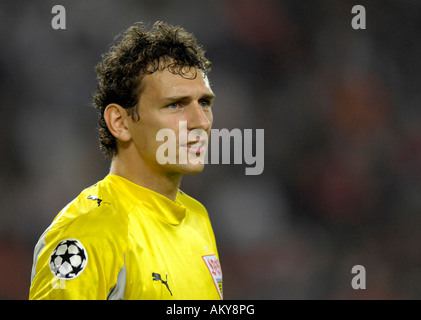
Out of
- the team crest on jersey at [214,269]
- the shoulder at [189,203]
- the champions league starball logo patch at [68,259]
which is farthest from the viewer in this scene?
the shoulder at [189,203]

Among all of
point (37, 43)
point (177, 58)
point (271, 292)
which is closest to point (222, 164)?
point (271, 292)

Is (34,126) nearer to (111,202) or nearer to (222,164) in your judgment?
(222,164)

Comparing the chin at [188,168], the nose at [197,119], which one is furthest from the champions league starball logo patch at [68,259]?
the nose at [197,119]

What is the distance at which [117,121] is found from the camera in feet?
6.74

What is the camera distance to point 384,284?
4652 mm

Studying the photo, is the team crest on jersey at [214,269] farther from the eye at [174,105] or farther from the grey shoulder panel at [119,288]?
the eye at [174,105]

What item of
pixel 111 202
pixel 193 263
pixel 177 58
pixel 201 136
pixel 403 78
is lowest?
pixel 193 263

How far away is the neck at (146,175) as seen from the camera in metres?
2.02

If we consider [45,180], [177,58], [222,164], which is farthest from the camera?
[222,164]

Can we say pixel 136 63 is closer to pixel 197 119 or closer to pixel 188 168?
pixel 197 119

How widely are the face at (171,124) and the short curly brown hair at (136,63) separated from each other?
0.13 feet

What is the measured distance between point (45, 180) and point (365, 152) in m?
2.77

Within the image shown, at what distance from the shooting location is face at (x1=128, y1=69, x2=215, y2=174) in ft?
6.40

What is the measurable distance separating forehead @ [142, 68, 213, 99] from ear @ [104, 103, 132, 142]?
0.41ft
